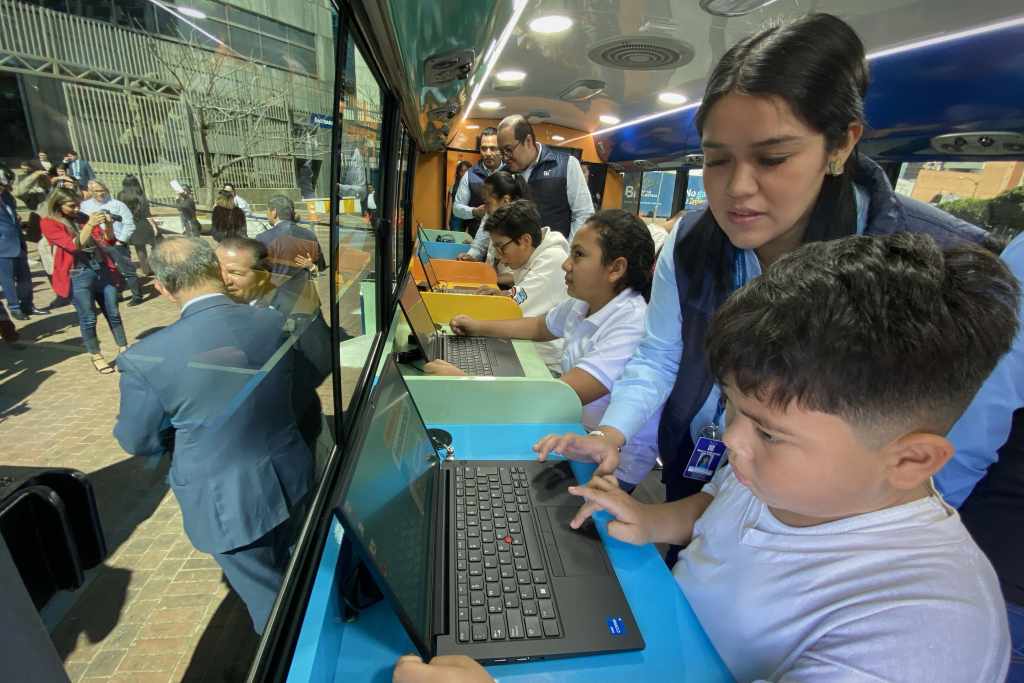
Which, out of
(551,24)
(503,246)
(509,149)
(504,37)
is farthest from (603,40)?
(503,246)

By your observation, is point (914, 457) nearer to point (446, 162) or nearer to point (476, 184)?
point (476, 184)

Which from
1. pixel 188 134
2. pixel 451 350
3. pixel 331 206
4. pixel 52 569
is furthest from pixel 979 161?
pixel 52 569

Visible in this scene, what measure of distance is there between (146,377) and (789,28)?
1001 millimetres

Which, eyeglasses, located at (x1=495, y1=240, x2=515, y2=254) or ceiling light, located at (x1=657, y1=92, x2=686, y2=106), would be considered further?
ceiling light, located at (x1=657, y1=92, x2=686, y2=106)

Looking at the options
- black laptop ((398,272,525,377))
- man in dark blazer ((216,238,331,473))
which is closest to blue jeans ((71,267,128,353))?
man in dark blazer ((216,238,331,473))

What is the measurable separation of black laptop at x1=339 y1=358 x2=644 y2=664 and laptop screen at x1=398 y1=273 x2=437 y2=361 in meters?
0.82

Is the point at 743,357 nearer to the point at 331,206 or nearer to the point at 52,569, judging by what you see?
the point at 52,569

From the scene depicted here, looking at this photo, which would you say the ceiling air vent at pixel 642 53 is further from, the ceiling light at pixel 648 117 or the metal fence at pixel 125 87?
the metal fence at pixel 125 87

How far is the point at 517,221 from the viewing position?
2.85m

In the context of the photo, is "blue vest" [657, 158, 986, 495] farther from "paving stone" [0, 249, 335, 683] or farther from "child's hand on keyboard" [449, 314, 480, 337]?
"child's hand on keyboard" [449, 314, 480, 337]

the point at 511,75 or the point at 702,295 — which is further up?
the point at 511,75

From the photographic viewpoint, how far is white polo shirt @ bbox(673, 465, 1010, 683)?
19.4 inches

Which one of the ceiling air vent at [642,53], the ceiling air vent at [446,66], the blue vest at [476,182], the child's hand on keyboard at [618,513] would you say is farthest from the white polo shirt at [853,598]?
the blue vest at [476,182]

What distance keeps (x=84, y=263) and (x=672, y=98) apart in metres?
5.26
